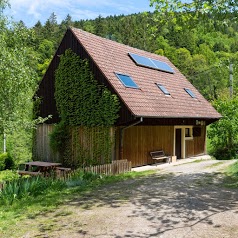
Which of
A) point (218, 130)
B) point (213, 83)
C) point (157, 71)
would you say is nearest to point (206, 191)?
point (157, 71)

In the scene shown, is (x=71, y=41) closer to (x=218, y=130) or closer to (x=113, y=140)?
(x=113, y=140)

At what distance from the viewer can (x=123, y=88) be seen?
52.4 ft

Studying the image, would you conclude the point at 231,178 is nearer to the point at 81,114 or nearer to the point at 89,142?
the point at 89,142

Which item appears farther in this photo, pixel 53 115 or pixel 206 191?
pixel 53 115

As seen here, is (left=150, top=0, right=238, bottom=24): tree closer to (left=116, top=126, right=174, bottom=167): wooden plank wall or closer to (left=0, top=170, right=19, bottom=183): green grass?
(left=116, top=126, right=174, bottom=167): wooden plank wall

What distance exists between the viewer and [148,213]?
7.63m

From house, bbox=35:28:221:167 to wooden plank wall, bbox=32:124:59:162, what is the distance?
0.18ft

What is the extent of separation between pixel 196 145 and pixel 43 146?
31.9 feet

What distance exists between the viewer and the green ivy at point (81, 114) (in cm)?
1605

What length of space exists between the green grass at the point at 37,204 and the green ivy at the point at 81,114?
4.26 metres

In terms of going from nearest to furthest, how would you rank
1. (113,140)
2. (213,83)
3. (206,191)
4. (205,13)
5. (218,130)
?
(205,13) → (206,191) → (113,140) → (218,130) → (213,83)

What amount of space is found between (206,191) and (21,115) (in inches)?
294

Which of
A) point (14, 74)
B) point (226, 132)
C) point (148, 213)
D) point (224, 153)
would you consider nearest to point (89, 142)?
point (14, 74)

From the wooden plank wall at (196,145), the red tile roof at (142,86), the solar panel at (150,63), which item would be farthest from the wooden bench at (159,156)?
the solar panel at (150,63)
